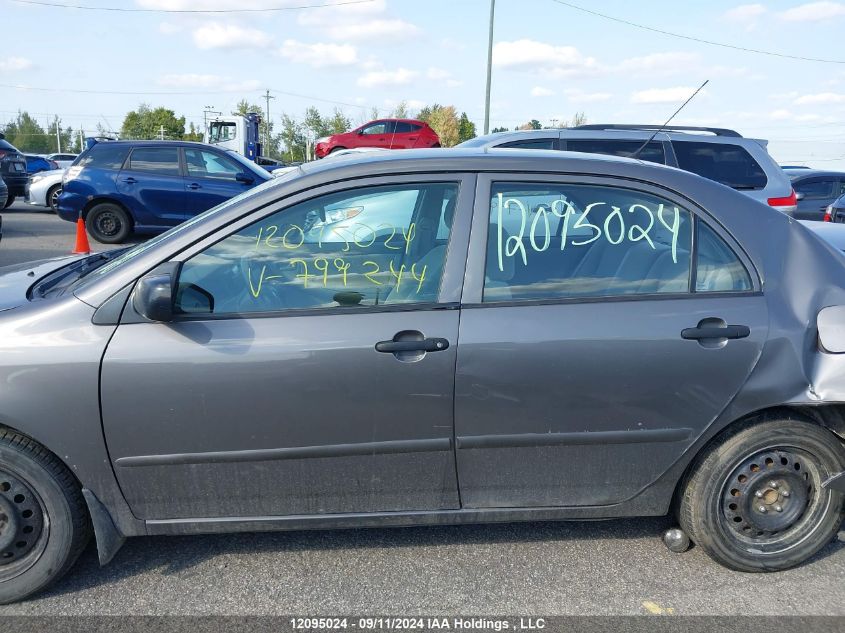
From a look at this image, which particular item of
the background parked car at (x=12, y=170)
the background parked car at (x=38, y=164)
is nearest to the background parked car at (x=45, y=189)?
the background parked car at (x=12, y=170)

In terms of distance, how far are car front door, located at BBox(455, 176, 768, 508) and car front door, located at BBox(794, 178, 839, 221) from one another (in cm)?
1388

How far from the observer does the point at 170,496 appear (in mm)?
2760

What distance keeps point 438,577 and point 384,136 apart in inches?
970

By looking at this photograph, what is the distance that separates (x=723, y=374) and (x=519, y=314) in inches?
32.6

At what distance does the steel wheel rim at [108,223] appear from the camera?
11477 millimetres

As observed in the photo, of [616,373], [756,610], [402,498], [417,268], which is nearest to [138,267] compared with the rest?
[417,268]

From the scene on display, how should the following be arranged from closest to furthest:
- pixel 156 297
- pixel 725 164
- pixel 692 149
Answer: pixel 156 297 < pixel 692 149 < pixel 725 164

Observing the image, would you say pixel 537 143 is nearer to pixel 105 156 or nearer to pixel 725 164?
pixel 725 164

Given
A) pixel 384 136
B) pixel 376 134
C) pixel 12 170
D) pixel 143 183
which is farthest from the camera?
pixel 376 134

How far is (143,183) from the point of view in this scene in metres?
11.4

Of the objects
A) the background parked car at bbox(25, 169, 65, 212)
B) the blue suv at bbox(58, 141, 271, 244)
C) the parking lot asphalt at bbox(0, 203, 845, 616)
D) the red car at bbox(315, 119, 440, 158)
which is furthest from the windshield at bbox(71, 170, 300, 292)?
the red car at bbox(315, 119, 440, 158)

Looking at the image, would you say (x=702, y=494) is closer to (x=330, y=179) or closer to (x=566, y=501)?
(x=566, y=501)

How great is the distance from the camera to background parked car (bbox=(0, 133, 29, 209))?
1559 centimetres

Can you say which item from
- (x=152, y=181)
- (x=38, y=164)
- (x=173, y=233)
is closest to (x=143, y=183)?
(x=152, y=181)
